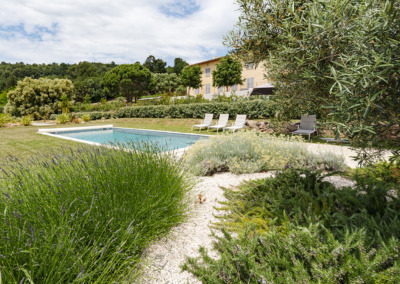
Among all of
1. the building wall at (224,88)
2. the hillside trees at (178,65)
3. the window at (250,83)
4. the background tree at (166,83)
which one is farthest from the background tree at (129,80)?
the window at (250,83)

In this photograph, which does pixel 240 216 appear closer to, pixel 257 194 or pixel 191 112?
pixel 257 194

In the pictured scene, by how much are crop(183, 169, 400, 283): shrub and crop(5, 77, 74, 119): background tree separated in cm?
2892

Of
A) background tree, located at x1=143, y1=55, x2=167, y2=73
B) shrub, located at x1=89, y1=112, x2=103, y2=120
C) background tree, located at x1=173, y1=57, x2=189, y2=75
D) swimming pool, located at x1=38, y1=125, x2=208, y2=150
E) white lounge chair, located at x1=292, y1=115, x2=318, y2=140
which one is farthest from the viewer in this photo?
background tree, located at x1=143, y1=55, x2=167, y2=73

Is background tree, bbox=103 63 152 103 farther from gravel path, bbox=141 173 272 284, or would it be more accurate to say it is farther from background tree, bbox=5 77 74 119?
gravel path, bbox=141 173 272 284

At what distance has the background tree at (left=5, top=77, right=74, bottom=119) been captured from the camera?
25500 millimetres

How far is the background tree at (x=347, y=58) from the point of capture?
1507 mm

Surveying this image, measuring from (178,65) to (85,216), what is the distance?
65955 mm

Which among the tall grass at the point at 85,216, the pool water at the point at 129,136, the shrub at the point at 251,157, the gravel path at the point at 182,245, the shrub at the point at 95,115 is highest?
the tall grass at the point at 85,216

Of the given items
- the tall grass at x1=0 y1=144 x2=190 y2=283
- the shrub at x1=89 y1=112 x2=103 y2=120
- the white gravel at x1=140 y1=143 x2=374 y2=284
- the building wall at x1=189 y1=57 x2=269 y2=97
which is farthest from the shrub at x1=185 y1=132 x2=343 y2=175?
the building wall at x1=189 y1=57 x2=269 y2=97

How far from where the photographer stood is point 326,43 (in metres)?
1.79

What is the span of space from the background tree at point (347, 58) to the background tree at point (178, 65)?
63638 mm

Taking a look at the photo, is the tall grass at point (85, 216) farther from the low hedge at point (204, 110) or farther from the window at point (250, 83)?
the window at point (250, 83)

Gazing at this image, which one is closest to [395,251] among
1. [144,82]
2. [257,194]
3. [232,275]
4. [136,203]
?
[232,275]

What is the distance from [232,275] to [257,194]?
71.8 inches
